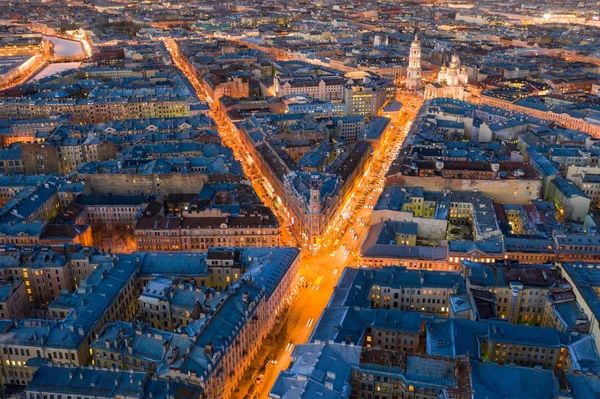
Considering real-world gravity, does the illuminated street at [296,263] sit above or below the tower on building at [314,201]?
below

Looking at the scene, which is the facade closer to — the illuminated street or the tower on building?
the illuminated street

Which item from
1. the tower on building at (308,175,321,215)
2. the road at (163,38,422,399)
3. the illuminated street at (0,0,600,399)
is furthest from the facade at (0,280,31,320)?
the tower on building at (308,175,321,215)

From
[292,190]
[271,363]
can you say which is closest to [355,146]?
[292,190]

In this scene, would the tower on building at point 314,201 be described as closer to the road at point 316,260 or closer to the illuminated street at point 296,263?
the illuminated street at point 296,263

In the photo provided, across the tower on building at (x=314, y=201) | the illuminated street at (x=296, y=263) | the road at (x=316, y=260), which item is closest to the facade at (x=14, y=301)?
the illuminated street at (x=296, y=263)

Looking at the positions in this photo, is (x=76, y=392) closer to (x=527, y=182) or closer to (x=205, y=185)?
(x=205, y=185)

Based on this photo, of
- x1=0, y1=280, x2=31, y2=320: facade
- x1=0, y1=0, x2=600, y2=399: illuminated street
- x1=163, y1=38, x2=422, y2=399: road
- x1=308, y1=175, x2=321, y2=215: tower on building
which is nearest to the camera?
x1=0, y1=0, x2=600, y2=399: illuminated street

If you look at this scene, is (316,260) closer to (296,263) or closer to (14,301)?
(296,263)

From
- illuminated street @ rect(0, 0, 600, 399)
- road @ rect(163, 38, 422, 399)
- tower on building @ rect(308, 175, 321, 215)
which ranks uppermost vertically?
tower on building @ rect(308, 175, 321, 215)

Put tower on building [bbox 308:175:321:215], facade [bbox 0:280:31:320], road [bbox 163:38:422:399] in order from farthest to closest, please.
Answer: tower on building [bbox 308:175:321:215] → facade [bbox 0:280:31:320] → road [bbox 163:38:422:399]

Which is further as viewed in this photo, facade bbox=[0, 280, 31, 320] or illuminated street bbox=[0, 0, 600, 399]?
facade bbox=[0, 280, 31, 320]
